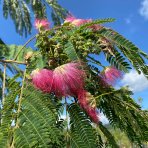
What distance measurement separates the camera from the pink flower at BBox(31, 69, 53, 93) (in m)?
1.91

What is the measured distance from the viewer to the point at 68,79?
1.91m

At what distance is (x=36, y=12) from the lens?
716 centimetres

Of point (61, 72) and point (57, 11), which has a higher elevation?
point (57, 11)

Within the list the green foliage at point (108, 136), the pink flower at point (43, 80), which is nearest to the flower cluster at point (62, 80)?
the pink flower at point (43, 80)

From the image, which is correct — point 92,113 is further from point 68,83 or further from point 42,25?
point 42,25

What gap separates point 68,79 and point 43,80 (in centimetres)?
11

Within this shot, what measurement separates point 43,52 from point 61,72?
0.25 meters

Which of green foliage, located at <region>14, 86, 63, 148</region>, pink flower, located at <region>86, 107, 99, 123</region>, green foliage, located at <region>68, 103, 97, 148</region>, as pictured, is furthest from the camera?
pink flower, located at <region>86, 107, 99, 123</region>

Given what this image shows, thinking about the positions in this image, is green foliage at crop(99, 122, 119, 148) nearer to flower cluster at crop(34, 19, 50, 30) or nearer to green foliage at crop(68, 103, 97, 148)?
green foliage at crop(68, 103, 97, 148)

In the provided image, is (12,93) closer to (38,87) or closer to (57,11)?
(38,87)

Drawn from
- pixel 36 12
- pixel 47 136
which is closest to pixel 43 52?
pixel 47 136

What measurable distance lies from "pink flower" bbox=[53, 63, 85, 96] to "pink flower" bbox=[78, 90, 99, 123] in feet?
0.13

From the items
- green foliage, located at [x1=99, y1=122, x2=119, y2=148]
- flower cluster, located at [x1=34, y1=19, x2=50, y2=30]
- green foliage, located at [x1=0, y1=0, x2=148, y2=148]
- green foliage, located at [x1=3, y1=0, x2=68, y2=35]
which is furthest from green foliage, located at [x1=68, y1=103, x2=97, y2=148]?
green foliage, located at [x1=3, y1=0, x2=68, y2=35]

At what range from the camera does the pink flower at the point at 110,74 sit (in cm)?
204
